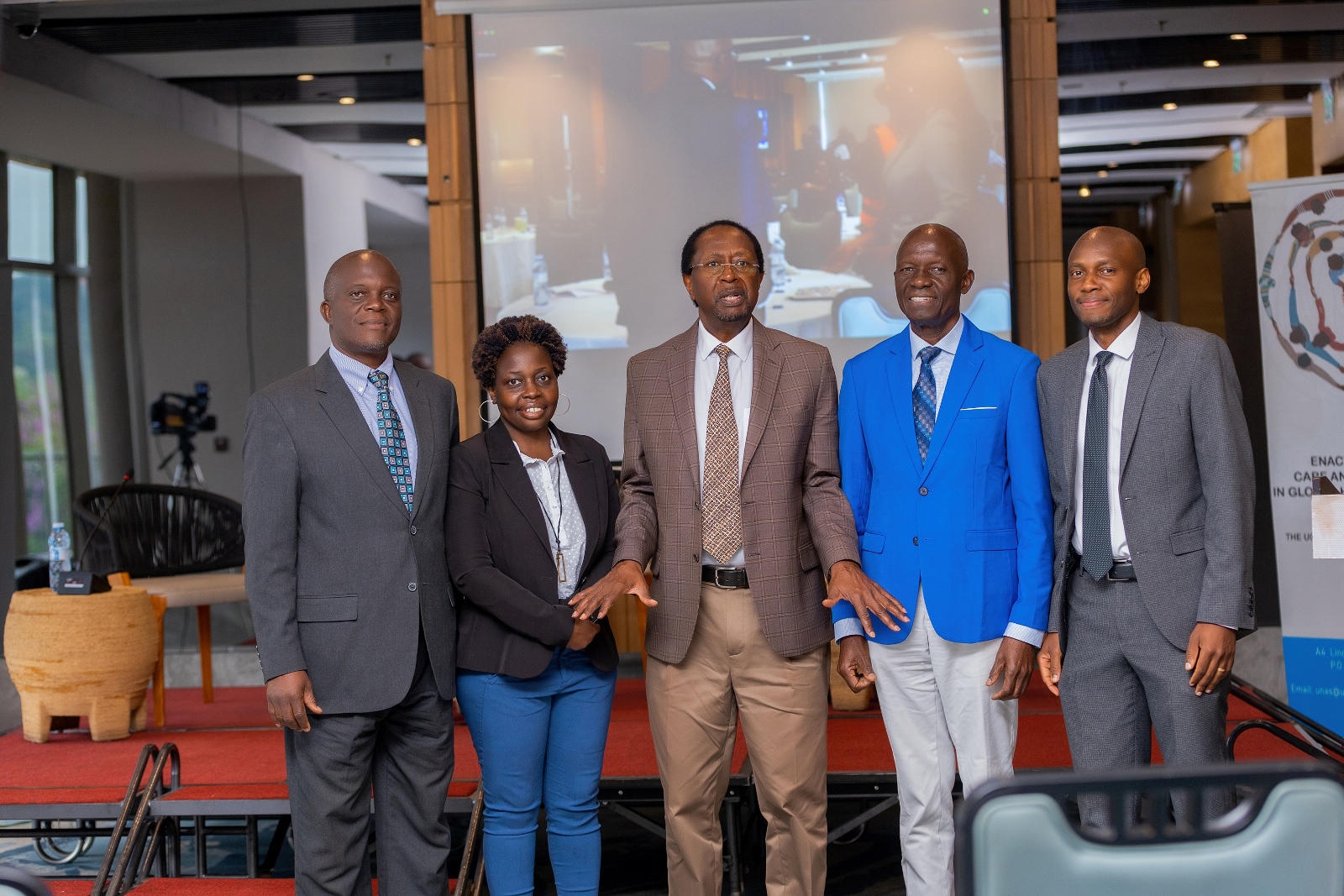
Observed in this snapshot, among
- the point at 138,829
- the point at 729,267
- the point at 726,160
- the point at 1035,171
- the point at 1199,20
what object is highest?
the point at 1199,20

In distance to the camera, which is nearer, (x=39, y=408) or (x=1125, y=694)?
(x=1125, y=694)

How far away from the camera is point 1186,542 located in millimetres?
2396

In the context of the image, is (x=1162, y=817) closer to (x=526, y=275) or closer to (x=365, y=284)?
(x=365, y=284)

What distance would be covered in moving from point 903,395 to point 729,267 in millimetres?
504

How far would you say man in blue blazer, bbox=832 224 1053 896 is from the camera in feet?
8.32

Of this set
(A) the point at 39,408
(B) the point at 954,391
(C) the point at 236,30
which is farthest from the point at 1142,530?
(A) the point at 39,408


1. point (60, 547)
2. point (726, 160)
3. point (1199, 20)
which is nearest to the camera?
point (60, 547)

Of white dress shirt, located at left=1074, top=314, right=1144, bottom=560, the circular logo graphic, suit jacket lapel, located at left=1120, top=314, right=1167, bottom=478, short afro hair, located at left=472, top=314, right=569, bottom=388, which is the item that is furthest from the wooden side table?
the circular logo graphic

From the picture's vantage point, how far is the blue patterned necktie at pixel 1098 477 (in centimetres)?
246

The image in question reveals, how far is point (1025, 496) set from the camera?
8.36 ft

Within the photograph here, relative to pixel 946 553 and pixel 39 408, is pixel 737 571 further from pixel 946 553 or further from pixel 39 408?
pixel 39 408

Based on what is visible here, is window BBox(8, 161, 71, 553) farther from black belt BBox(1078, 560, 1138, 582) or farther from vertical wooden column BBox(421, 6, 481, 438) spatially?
black belt BBox(1078, 560, 1138, 582)

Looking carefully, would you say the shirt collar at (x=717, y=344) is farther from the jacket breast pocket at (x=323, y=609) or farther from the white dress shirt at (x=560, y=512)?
the jacket breast pocket at (x=323, y=609)

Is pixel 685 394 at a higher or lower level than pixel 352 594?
higher
